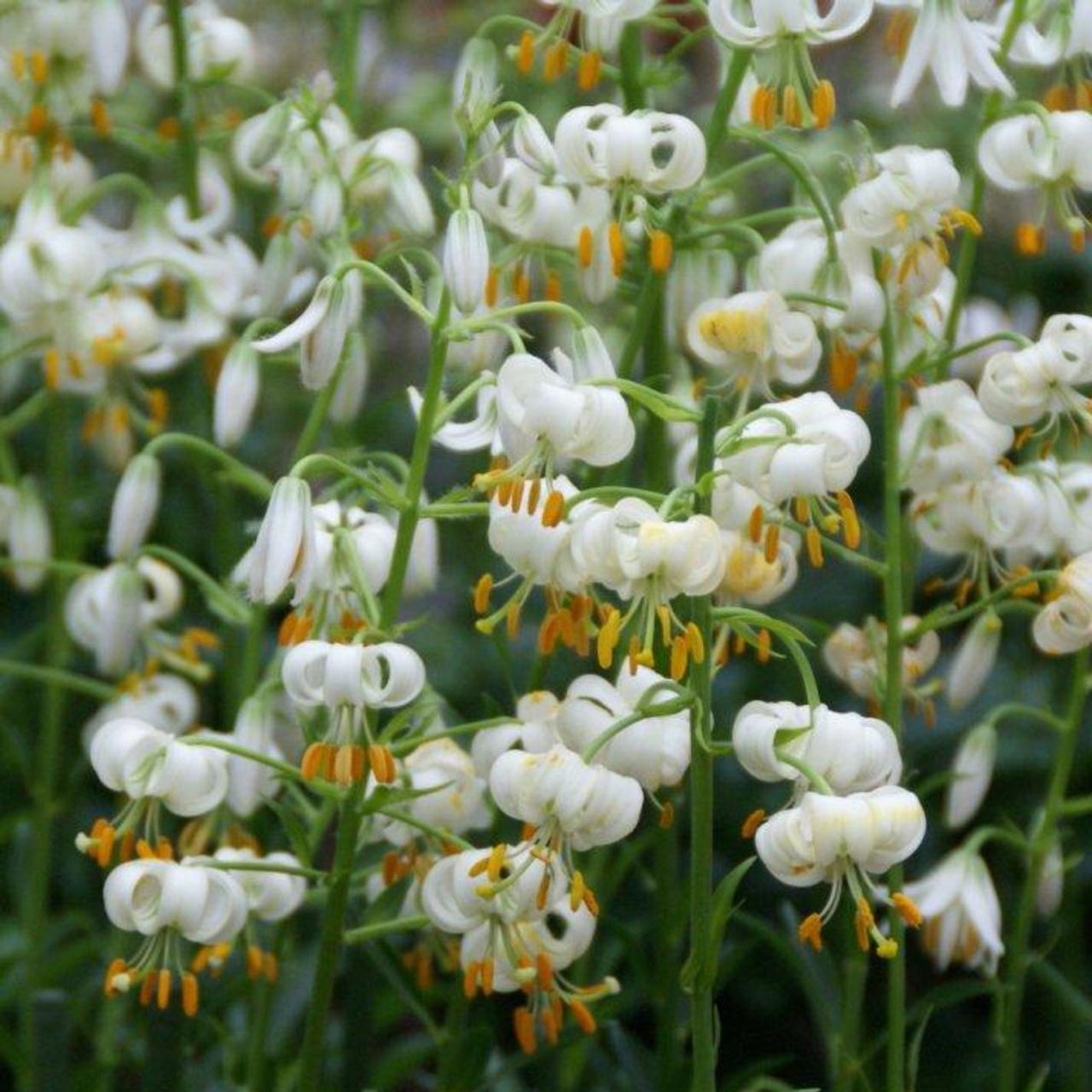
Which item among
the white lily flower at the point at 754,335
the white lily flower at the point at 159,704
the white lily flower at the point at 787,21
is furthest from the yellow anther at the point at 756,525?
the white lily flower at the point at 159,704

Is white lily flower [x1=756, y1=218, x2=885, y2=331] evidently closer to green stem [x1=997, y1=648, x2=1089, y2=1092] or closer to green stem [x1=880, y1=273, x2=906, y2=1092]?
green stem [x1=880, y1=273, x2=906, y2=1092]

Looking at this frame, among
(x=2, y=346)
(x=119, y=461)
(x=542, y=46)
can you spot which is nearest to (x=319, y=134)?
(x=542, y=46)

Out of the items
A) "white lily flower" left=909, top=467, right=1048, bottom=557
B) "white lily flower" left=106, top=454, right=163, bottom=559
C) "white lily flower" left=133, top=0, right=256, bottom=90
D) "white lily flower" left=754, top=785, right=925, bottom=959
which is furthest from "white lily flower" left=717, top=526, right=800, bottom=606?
"white lily flower" left=133, top=0, right=256, bottom=90

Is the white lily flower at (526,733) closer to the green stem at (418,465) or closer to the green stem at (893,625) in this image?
the green stem at (418,465)

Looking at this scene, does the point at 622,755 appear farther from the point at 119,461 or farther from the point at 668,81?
the point at 119,461

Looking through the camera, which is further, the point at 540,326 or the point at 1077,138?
the point at 540,326
